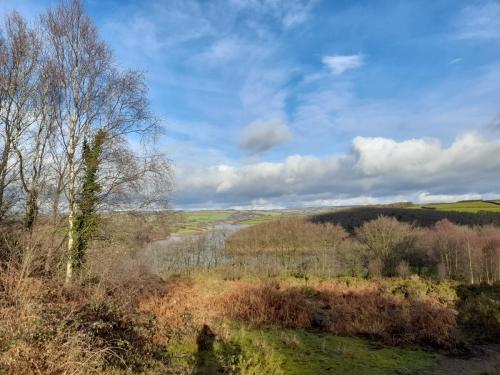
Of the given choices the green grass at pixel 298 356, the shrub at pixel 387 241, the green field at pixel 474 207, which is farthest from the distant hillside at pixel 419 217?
the green grass at pixel 298 356

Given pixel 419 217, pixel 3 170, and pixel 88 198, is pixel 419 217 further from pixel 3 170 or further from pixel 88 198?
Result: pixel 3 170

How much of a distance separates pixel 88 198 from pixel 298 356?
918 centimetres

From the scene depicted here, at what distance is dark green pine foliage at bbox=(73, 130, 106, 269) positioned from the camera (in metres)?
12.8

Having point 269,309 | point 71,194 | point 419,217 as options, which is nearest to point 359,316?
point 269,309

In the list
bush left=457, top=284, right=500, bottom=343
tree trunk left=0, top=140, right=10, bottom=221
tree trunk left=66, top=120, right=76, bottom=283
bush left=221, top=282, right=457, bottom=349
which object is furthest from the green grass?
tree trunk left=0, top=140, right=10, bottom=221

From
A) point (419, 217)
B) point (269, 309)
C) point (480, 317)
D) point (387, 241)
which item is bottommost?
point (387, 241)

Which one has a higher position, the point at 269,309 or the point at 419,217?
the point at 269,309

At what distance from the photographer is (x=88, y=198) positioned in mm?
12898

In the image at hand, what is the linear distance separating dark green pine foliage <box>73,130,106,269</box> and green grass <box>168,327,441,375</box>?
6.53 meters

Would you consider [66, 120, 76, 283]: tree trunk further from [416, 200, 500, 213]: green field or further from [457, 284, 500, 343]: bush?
[416, 200, 500, 213]: green field

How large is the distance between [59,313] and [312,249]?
182 ft

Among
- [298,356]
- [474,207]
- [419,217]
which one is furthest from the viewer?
[474,207]

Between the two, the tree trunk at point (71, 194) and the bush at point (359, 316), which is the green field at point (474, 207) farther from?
the tree trunk at point (71, 194)

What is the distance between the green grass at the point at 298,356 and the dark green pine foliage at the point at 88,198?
6534mm
